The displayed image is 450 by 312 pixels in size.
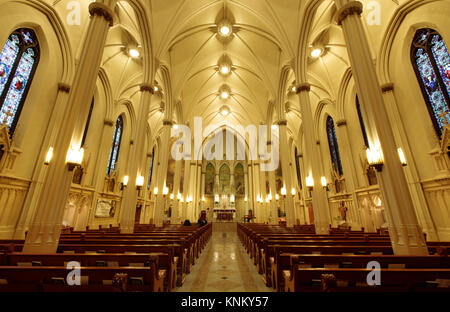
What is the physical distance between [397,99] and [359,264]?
408 inches

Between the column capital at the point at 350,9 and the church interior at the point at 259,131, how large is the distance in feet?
0.15

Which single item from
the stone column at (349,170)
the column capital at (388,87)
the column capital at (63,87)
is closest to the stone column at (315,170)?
the column capital at (388,87)

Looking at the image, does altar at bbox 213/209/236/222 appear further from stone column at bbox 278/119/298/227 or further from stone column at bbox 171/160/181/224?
stone column at bbox 278/119/298/227

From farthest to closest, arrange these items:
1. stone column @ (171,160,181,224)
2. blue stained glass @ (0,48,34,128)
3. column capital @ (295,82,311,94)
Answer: stone column @ (171,160,181,224), column capital @ (295,82,311,94), blue stained glass @ (0,48,34,128)

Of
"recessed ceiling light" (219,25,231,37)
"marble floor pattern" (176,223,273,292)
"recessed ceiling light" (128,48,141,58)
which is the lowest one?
"marble floor pattern" (176,223,273,292)

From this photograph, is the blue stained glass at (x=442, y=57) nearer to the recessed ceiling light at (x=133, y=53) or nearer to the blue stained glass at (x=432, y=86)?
the blue stained glass at (x=432, y=86)

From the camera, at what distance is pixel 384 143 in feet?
15.3

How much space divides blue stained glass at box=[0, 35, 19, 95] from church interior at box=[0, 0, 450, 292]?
0.04 meters

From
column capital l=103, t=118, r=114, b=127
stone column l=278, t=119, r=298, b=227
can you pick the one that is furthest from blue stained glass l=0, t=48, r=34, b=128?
stone column l=278, t=119, r=298, b=227

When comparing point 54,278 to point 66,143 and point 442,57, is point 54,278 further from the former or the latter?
point 442,57

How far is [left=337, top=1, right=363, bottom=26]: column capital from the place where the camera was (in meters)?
5.52

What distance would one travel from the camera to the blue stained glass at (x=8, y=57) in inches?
294

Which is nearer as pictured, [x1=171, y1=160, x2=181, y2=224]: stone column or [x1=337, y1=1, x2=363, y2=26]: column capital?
[x1=337, y1=1, x2=363, y2=26]: column capital
